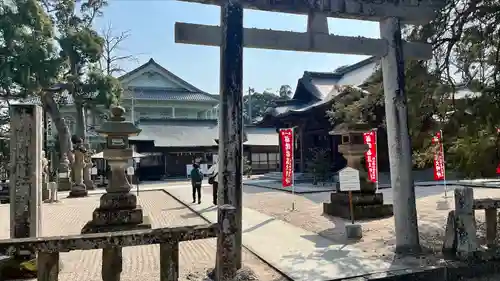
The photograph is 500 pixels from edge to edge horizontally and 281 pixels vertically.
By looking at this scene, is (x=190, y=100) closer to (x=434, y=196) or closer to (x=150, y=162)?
(x=150, y=162)

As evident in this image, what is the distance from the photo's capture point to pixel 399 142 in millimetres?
5754

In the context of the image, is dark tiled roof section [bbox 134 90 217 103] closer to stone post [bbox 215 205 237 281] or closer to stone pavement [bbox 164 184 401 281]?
stone pavement [bbox 164 184 401 281]

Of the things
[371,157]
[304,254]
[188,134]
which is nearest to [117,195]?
[304,254]

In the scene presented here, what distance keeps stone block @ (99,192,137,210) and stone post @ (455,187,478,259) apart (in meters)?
6.55

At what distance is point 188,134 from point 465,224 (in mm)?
30091

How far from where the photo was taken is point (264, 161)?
34281 mm

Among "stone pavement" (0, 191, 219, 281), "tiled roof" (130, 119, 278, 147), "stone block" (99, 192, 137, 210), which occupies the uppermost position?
"tiled roof" (130, 119, 278, 147)

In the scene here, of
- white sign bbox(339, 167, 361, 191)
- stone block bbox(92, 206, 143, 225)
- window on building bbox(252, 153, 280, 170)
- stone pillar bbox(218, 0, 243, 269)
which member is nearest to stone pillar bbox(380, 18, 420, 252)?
white sign bbox(339, 167, 361, 191)

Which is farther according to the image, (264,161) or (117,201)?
(264,161)

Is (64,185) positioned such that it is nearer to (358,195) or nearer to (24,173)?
(358,195)

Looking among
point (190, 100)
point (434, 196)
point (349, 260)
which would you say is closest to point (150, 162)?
point (190, 100)

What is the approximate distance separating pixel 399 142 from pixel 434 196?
890 centimetres

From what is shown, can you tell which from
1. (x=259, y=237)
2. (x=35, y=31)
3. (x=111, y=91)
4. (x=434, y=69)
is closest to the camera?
(x=434, y=69)

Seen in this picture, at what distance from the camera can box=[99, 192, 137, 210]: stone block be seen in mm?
8367
